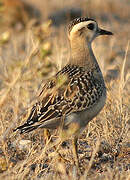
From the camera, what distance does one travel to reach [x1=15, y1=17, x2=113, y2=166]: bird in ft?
14.2

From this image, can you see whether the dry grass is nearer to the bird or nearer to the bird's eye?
the bird

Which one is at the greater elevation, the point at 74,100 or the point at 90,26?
the point at 90,26

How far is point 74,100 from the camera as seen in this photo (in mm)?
4414

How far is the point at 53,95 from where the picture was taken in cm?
443

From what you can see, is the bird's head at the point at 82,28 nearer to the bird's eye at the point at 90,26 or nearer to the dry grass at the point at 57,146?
the bird's eye at the point at 90,26

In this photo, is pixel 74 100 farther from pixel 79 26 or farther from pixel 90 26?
pixel 90 26

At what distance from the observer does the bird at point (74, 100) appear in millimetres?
4316

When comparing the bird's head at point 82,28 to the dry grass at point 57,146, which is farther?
the bird's head at point 82,28

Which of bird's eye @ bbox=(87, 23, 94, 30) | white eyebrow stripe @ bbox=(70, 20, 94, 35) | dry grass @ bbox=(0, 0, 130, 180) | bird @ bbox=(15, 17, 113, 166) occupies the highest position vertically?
white eyebrow stripe @ bbox=(70, 20, 94, 35)

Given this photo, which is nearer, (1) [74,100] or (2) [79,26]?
(1) [74,100]

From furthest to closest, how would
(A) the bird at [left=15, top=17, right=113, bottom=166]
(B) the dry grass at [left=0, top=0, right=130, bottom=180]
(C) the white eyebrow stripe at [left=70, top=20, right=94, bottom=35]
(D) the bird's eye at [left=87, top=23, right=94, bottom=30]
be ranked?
A: (D) the bird's eye at [left=87, top=23, right=94, bottom=30] < (C) the white eyebrow stripe at [left=70, top=20, right=94, bottom=35] < (A) the bird at [left=15, top=17, right=113, bottom=166] < (B) the dry grass at [left=0, top=0, right=130, bottom=180]

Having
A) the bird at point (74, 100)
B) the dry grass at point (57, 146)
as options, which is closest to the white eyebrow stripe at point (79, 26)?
the bird at point (74, 100)

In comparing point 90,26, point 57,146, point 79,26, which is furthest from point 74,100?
point 90,26

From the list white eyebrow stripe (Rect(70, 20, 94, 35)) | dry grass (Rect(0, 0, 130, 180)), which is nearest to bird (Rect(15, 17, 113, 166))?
white eyebrow stripe (Rect(70, 20, 94, 35))
